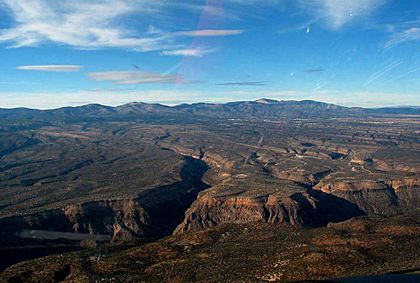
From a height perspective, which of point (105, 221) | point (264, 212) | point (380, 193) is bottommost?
point (105, 221)

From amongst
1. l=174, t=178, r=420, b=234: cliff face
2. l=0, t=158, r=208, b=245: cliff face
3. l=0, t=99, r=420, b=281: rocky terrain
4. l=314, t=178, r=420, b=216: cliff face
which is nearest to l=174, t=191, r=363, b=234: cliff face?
l=174, t=178, r=420, b=234: cliff face

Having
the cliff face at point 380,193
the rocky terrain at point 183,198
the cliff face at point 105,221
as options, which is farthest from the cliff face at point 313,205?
the cliff face at point 105,221

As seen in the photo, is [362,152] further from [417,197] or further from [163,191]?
[163,191]

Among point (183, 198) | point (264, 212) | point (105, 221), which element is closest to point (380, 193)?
point (264, 212)

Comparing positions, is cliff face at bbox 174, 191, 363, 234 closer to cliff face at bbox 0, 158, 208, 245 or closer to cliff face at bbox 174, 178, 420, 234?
cliff face at bbox 174, 178, 420, 234

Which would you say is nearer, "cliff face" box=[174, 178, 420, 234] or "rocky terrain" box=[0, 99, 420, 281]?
"rocky terrain" box=[0, 99, 420, 281]

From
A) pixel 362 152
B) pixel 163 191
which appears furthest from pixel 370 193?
pixel 362 152

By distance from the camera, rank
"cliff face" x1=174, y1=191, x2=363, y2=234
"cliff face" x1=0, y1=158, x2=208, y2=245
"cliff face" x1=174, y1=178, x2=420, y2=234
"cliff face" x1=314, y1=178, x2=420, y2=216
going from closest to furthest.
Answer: "cliff face" x1=0, y1=158, x2=208, y2=245
"cliff face" x1=174, y1=191, x2=363, y2=234
"cliff face" x1=174, y1=178, x2=420, y2=234
"cliff face" x1=314, y1=178, x2=420, y2=216

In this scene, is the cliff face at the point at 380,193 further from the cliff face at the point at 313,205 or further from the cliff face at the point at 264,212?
the cliff face at the point at 264,212

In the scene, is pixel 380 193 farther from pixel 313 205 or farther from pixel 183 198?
pixel 183 198

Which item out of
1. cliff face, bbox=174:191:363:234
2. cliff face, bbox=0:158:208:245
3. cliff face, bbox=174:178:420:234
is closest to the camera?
cliff face, bbox=0:158:208:245

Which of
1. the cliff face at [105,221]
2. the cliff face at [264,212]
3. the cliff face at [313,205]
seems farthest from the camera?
the cliff face at [313,205]
